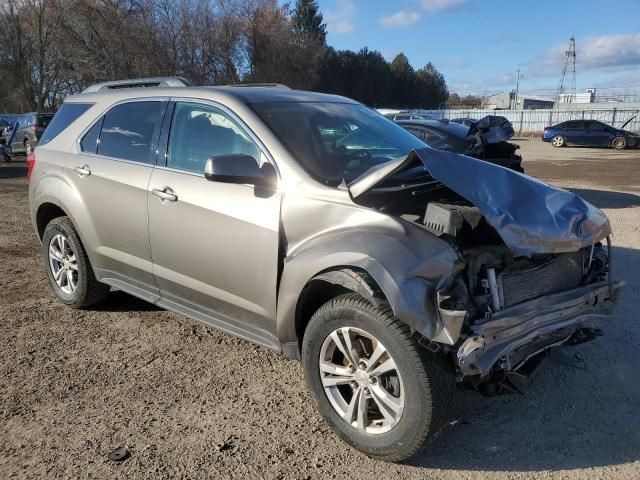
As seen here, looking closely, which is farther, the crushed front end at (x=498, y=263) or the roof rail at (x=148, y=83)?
the roof rail at (x=148, y=83)

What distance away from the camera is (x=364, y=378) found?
292cm

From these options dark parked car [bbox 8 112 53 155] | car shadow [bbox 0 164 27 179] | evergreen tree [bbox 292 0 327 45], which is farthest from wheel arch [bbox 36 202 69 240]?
evergreen tree [bbox 292 0 327 45]

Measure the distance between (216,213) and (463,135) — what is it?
707cm

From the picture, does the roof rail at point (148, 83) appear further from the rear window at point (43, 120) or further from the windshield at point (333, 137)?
the rear window at point (43, 120)

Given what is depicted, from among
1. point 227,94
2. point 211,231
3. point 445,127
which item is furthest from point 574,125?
point 211,231

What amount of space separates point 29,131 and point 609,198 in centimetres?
1758

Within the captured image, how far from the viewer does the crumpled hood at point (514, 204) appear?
281cm

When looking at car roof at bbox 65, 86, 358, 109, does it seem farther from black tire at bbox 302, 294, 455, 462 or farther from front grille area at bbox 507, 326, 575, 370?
front grille area at bbox 507, 326, 575, 370

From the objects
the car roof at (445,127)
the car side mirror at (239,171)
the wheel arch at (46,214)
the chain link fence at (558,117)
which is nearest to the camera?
the car side mirror at (239,171)

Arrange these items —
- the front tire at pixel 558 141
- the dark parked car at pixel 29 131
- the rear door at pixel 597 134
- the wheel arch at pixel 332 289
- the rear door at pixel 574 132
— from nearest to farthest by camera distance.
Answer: the wheel arch at pixel 332 289 < the dark parked car at pixel 29 131 < the rear door at pixel 597 134 < the rear door at pixel 574 132 < the front tire at pixel 558 141

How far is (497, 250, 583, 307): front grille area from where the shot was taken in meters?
2.93

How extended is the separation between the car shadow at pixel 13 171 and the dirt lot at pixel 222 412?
12.5 meters

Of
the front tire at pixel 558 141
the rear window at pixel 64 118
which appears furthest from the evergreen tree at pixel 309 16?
the rear window at pixel 64 118

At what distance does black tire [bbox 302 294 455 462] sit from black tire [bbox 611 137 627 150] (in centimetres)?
3119
